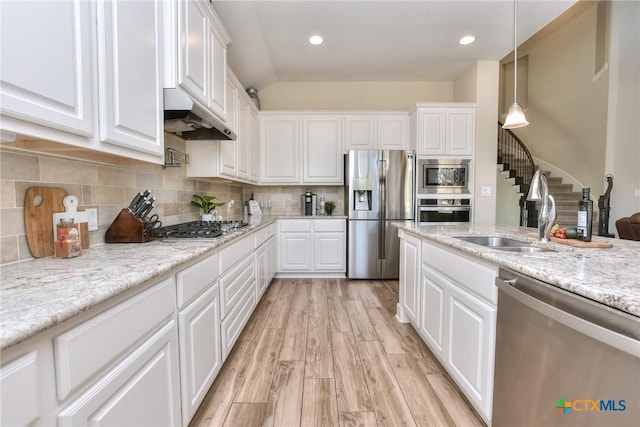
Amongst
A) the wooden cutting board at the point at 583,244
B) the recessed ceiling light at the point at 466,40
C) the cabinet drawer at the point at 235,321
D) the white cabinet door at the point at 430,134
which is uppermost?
the recessed ceiling light at the point at 466,40

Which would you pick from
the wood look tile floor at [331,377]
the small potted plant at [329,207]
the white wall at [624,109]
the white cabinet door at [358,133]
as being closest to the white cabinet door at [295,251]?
the small potted plant at [329,207]

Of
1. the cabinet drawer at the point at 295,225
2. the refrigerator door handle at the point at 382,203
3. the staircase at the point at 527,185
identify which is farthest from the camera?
the staircase at the point at 527,185

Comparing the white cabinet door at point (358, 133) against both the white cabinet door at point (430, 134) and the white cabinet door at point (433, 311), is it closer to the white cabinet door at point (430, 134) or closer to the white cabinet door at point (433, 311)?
the white cabinet door at point (430, 134)

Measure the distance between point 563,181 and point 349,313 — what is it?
6.32 meters

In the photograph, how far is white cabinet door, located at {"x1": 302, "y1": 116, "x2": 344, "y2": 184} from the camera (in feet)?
13.3

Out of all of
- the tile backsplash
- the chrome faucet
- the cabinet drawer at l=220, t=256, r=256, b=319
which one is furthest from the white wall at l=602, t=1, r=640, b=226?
the tile backsplash

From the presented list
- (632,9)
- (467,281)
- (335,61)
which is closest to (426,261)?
(467,281)

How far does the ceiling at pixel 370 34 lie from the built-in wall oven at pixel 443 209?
1.86m

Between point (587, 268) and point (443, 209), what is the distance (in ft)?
9.31

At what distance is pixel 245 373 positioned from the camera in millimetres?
1749

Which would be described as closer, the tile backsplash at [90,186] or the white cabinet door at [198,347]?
the tile backsplash at [90,186]

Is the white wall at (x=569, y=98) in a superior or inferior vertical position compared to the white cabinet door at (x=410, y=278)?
superior

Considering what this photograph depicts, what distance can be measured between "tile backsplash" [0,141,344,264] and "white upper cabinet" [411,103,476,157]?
2781mm

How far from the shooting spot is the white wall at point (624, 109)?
4.46 meters
